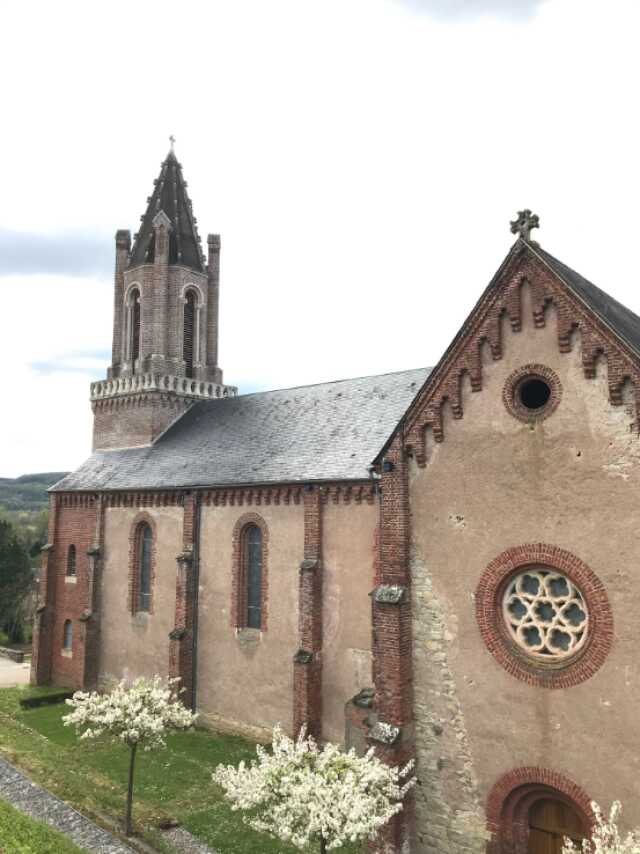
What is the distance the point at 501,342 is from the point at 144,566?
18.5 metres

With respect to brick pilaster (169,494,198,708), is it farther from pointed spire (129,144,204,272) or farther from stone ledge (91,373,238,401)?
pointed spire (129,144,204,272)

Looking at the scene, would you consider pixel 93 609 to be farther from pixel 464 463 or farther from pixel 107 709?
pixel 464 463

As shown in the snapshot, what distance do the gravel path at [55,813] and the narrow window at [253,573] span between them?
7.67 m

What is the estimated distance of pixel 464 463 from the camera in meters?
13.8

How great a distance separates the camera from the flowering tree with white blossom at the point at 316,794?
10766 mm

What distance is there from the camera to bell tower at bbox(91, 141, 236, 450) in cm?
3123

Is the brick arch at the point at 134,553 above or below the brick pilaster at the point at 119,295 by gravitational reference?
below

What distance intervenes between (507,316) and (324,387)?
12538 millimetres

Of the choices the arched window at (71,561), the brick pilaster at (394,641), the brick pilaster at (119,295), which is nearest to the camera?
the brick pilaster at (394,641)

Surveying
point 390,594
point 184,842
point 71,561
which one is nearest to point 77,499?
point 71,561

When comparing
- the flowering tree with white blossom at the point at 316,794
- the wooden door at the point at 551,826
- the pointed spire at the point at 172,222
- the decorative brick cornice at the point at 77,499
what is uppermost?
the pointed spire at the point at 172,222

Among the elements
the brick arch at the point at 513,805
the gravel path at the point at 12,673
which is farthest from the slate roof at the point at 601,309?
the gravel path at the point at 12,673

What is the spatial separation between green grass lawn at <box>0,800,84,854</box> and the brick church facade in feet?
20.4

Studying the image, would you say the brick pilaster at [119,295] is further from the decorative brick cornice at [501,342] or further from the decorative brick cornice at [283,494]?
the decorative brick cornice at [501,342]
